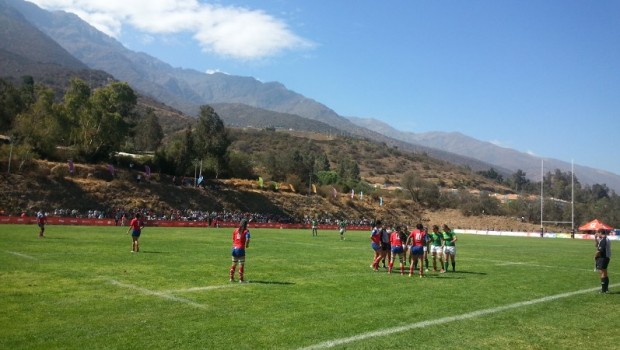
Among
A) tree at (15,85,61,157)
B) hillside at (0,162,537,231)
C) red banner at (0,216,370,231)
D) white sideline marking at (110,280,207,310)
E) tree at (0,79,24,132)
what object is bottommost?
white sideline marking at (110,280,207,310)

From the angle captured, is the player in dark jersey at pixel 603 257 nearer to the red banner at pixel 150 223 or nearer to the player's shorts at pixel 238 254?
the player's shorts at pixel 238 254

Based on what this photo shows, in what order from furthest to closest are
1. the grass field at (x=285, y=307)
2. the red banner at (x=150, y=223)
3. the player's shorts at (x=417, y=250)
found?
the red banner at (x=150, y=223) → the player's shorts at (x=417, y=250) → the grass field at (x=285, y=307)

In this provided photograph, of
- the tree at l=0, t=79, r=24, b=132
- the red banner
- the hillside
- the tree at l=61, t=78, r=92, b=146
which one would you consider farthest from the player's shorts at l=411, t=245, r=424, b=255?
the tree at l=0, t=79, r=24, b=132

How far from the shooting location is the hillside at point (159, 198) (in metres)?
57.5

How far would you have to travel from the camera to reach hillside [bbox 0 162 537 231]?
57.5 metres

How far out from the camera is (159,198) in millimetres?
68625

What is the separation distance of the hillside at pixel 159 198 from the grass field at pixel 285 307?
42609mm

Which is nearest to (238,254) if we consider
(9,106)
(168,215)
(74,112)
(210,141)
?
(168,215)

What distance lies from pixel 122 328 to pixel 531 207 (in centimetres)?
11801

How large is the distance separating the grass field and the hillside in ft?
140

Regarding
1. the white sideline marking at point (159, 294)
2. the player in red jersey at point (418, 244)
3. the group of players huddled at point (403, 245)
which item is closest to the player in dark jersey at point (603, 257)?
the group of players huddled at point (403, 245)

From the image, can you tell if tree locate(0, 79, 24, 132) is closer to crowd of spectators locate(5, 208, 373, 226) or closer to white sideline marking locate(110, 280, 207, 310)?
crowd of spectators locate(5, 208, 373, 226)

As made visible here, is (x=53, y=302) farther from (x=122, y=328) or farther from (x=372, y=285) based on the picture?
(x=372, y=285)

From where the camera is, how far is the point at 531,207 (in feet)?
370
